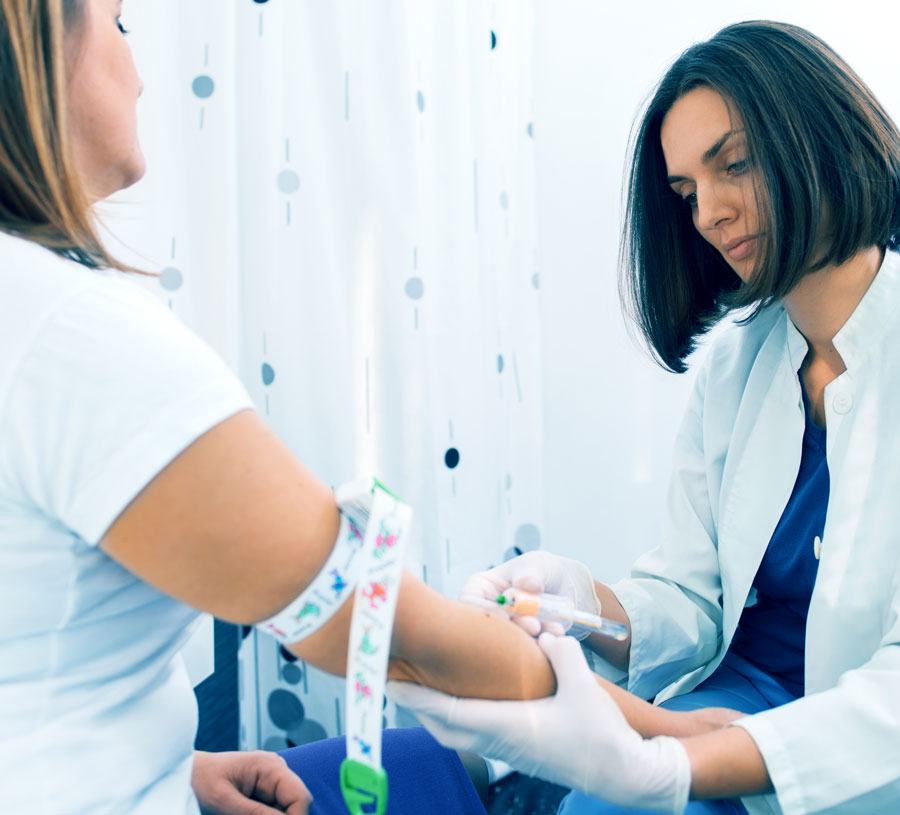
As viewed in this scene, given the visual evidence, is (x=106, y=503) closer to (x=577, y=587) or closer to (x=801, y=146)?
(x=577, y=587)

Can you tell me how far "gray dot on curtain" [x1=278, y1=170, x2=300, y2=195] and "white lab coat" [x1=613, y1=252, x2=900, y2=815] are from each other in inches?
30.6

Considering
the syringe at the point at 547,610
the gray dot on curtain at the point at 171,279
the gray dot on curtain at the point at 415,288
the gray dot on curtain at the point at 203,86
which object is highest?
the gray dot on curtain at the point at 203,86

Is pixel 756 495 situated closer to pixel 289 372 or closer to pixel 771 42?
pixel 771 42

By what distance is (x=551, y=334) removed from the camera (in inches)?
67.1

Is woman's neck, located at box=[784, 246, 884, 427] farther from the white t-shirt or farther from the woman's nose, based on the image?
the white t-shirt

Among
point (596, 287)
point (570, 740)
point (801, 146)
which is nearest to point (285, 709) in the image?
point (570, 740)

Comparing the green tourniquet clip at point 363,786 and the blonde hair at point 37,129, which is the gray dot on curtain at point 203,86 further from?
the green tourniquet clip at point 363,786

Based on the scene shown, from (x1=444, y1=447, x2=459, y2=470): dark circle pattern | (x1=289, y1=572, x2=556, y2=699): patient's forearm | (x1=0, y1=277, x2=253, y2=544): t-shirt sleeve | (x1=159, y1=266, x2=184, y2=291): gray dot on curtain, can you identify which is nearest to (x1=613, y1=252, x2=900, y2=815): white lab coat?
(x1=289, y1=572, x2=556, y2=699): patient's forearm

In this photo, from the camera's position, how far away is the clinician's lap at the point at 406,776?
80cm

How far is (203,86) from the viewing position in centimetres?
125

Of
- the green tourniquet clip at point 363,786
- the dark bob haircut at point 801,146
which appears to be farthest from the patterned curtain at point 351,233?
the green tourniquet clip at point 363,786

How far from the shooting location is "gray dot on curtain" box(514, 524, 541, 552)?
1.64m

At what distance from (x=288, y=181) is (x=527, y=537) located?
897 millimetres

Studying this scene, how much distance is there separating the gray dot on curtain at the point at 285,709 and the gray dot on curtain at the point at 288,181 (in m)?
0.97
